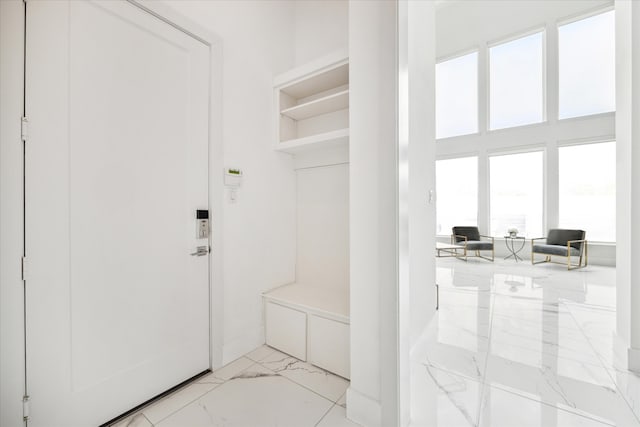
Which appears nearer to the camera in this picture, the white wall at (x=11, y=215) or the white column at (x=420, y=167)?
the white wall at (x=11, y=215)

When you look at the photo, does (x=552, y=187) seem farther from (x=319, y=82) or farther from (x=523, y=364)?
(x=319, y=82)

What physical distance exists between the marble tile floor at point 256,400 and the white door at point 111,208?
0.44 ft

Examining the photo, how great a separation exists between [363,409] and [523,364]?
1331 millimetres

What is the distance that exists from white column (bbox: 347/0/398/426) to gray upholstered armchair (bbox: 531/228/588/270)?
538cm

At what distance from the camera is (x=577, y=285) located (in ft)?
12.9

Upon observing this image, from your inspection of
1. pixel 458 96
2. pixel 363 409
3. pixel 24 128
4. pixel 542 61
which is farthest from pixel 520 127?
pixel 24 128

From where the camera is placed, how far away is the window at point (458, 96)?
695 centimetres

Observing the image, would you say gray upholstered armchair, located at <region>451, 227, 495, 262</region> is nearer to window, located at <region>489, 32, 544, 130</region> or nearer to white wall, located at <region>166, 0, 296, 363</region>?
window, located at <region>489, 32, 544, 130</region>

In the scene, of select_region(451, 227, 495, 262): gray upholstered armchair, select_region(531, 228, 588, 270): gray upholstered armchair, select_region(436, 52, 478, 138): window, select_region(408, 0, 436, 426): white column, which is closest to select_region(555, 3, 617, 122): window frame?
select_region(436, 52, 478, 138): window

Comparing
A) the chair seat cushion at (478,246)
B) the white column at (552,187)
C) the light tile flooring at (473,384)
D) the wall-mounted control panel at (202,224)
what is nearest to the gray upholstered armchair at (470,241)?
the chair seat cushion at (478,246)

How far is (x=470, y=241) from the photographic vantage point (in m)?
6.30

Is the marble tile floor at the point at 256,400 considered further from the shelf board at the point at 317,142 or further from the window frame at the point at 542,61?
the window frame at the point at 542,61

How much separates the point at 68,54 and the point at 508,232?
7.46 m

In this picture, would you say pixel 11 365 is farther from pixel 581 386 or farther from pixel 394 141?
pixel 581 386
